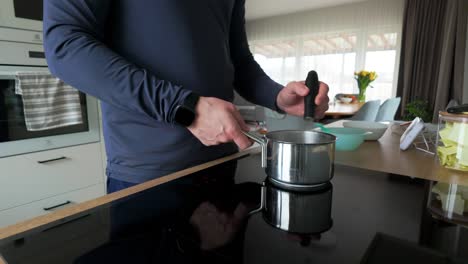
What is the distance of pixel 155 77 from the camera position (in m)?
0.49

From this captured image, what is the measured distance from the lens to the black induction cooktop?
0.30 m

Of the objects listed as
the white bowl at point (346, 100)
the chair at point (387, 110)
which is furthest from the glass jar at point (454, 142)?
the white bowl at point (346, 100)

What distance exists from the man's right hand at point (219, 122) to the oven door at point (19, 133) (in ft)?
3.97

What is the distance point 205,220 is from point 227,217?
0.03 m

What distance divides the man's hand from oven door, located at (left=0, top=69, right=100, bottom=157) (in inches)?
46.1

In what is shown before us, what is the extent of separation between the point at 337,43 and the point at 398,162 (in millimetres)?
4449

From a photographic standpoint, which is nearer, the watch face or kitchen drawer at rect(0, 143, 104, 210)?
the watch face

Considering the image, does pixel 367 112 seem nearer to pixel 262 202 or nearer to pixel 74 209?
pixel 262 202

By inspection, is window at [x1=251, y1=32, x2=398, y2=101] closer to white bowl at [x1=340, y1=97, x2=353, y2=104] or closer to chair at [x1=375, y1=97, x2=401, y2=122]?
white bowl at [x1=340, y1=97, x2=353, y2=104]

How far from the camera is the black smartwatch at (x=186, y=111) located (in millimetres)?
451

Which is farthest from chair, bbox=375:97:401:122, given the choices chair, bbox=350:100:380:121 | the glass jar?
the glass jar

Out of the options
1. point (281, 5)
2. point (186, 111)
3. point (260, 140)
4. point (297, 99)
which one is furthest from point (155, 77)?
point (281, 5)

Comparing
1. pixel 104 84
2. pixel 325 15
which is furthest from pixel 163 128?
pixel 325 15

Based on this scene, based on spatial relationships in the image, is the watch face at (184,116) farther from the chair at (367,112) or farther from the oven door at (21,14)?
the chair at (367,112)
